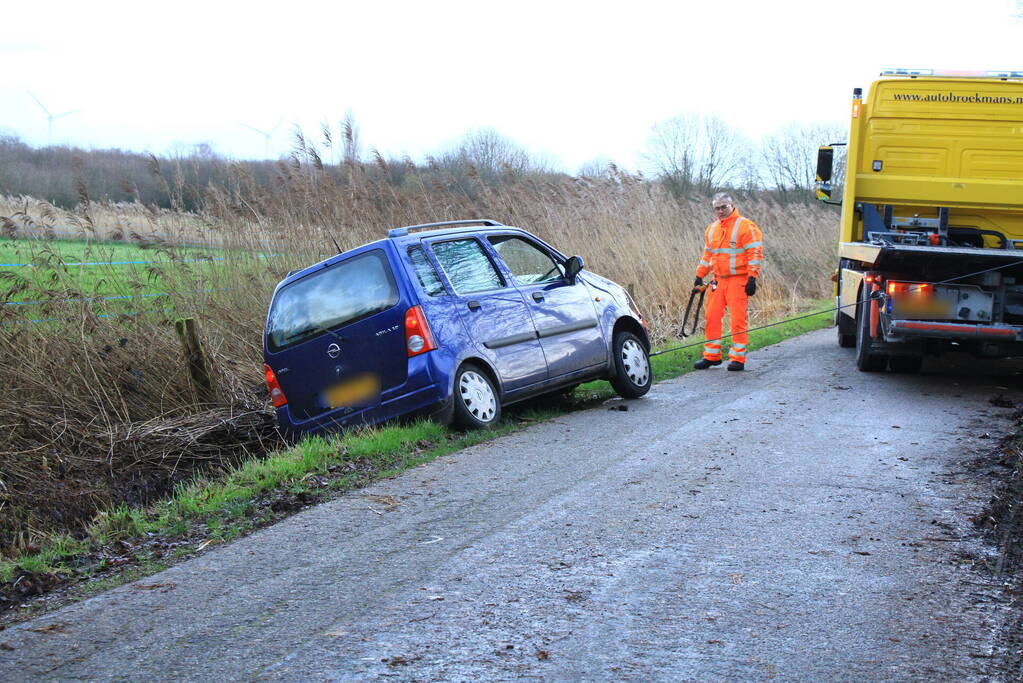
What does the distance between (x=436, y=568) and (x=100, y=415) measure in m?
5.19

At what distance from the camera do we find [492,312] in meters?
8.52

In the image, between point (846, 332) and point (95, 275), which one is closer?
point (95, 275)

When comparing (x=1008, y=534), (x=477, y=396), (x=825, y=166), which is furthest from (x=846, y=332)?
(x=1008, y=534)

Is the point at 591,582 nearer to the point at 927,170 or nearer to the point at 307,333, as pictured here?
the point at 307,333

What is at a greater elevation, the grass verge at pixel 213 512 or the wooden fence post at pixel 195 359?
the wooden fence post at pixel 195 359

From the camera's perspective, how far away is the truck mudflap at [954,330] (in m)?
10.2

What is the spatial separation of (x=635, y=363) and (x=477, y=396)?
2.29m

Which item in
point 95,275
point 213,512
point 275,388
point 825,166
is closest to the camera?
point 213,512

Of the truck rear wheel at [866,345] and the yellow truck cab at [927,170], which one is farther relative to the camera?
the yellow truck cab at [927,170]

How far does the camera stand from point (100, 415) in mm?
8891

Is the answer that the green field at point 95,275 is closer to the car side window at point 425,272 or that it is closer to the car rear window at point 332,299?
the car rear window at point 332,299

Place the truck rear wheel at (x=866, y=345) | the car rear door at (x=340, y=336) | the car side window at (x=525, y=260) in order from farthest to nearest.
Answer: the truck rear wheel at (x=866, y=345), the car side window at (x=525, y=260), the car rear door at (x=340, y=336)

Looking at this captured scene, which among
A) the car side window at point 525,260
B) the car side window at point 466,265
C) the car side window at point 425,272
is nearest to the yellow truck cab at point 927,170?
the car side window at point 525,260

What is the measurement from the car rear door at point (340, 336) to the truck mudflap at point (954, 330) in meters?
5.38
